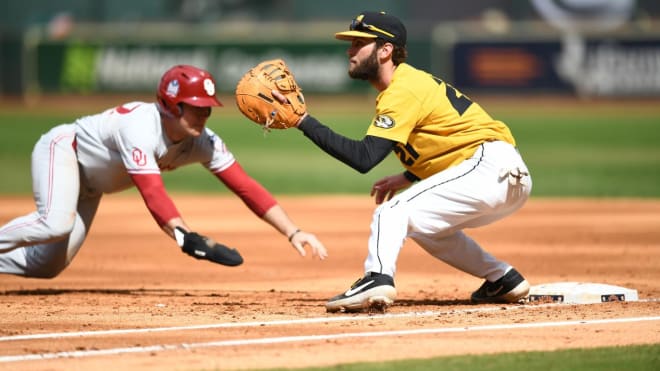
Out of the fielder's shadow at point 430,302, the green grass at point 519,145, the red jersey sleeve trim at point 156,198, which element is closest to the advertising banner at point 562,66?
the green grass at point 519,145

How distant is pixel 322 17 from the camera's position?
30812 millimetres

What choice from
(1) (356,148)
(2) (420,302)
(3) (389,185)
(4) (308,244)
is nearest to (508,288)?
(2) (420,302)

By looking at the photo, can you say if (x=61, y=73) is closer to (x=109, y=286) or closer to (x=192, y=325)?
(x=109, y=286)

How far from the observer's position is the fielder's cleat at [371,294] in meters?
6.02

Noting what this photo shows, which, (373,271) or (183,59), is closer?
(373,271)

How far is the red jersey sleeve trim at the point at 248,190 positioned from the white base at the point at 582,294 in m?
1.64

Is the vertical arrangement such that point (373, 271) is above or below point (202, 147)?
below

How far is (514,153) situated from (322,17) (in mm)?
24836

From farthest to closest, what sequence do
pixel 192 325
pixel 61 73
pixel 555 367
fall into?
pixel 61 73 → pixel 192 325 → pixel 555 367

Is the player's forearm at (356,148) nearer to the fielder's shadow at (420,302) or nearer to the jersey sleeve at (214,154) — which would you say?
the jersey sleeve at (214,154)

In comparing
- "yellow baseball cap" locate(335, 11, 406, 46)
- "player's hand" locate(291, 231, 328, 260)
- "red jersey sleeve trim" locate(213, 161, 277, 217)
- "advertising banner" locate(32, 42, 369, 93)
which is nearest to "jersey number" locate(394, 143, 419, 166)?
"yellow baseball cap" locate(335, 11, 406, 46)

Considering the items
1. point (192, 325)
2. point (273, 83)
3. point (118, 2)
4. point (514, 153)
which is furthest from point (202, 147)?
point (118, 2)

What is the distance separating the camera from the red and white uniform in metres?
6.61

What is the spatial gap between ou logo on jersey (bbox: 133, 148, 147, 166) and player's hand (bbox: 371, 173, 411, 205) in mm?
1361
